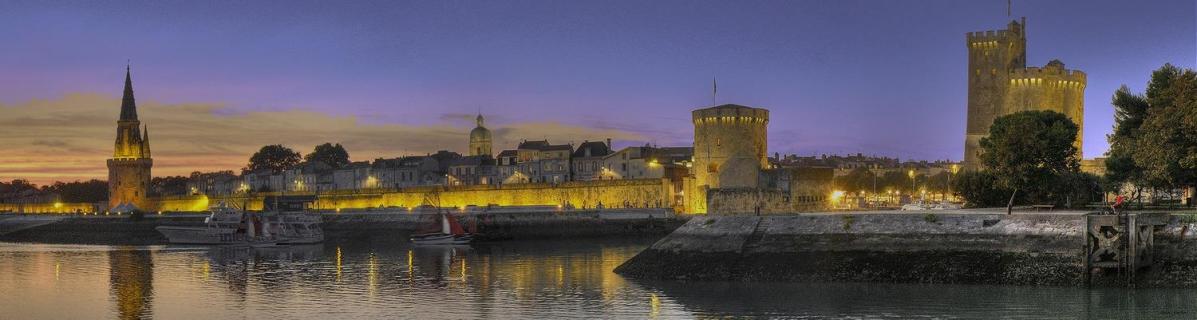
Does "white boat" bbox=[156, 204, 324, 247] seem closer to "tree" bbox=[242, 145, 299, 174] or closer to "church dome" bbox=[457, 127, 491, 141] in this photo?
"church dome" bbox=[457, 127, 491, 141]

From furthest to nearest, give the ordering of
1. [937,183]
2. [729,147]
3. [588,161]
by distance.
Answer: [937,183] → [588,161] → [729,147]

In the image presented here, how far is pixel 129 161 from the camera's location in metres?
120

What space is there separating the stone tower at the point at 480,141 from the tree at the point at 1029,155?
94562 mm

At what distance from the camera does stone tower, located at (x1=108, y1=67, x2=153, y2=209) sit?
120062mm

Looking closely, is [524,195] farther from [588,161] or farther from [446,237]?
[446,237]

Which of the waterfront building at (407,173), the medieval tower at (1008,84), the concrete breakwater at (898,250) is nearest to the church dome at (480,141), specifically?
the waterfront building at (407,173)

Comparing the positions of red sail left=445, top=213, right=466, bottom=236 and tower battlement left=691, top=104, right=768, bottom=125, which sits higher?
tower battlement left=691, top=104, right=768, bottom=125

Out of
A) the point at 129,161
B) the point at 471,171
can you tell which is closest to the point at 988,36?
the point at 471,171

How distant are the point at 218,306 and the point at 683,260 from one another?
42.1 feet

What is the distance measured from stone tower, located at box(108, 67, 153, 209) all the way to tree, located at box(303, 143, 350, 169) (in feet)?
115

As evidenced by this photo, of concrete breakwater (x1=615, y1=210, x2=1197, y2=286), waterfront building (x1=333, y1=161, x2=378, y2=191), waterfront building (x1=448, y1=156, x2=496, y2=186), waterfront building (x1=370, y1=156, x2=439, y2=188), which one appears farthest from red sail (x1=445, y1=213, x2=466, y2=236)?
waterfront building (x1=333, y1=161, x2=378, y2=191)

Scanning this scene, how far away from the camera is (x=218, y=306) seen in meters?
29.9

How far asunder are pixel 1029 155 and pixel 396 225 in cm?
4304

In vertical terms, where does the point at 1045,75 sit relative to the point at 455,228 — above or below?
above
